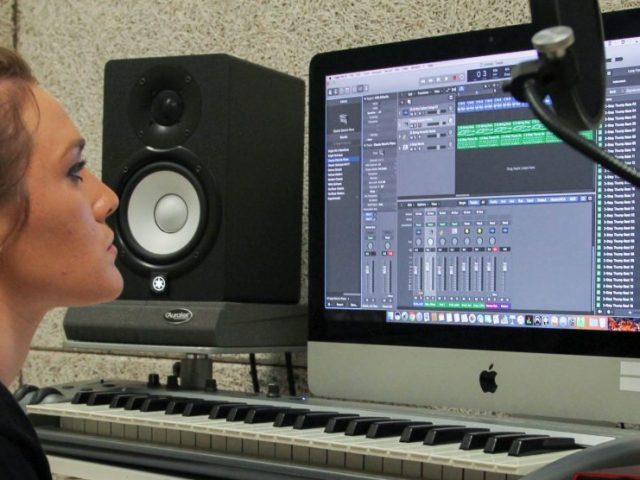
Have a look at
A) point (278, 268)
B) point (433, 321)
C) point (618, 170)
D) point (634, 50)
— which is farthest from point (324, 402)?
point (618, 170)

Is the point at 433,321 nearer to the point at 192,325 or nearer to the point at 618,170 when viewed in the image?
the point at 192,325

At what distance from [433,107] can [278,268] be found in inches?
14.0

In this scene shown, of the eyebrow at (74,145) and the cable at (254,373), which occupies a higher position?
the eyebrow at (74,145)

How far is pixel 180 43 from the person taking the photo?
176cm

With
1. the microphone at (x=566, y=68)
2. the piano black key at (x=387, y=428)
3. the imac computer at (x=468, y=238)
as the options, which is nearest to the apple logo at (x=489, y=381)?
the imac computer at (x=468, y=238)

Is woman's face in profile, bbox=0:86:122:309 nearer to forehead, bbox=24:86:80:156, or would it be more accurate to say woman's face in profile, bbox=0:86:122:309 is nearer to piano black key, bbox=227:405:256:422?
forehead, bbox=24:86:80:156

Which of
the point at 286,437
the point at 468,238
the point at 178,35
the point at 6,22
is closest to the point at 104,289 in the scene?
the point at 286,437

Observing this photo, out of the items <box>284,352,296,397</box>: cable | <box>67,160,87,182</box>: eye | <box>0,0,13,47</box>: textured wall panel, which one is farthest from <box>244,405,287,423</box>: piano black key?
<box>0,0,13,47</box>: textured wall panel

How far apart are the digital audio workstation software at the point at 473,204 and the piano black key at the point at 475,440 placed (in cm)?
22

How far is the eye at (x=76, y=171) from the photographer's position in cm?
90

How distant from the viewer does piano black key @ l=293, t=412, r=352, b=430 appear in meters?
1.01

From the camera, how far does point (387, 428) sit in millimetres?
960

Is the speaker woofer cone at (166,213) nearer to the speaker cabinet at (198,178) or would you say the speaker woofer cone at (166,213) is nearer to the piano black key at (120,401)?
the speaker cabinet at (198,178)

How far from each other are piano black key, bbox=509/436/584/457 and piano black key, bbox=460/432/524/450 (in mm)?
38
